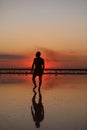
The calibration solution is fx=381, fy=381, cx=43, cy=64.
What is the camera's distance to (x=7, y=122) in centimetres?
399

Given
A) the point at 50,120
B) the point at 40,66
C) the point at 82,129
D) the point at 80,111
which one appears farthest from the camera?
the point at 40,66

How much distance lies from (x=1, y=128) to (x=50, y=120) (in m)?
0.77

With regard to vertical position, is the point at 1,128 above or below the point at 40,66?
below

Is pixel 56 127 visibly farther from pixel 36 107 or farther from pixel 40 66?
pixel 40 66

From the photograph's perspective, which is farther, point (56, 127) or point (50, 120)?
point (50, 120)

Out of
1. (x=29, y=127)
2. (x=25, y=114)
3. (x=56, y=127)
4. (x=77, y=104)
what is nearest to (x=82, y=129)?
(x=56, y=127)

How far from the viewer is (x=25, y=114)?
466cm

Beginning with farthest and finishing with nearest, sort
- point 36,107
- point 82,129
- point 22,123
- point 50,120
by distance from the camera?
point 36,107, point 50,120, point 22,123, point 82,129

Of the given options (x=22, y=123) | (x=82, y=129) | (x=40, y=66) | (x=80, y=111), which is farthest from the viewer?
(x=40, y=66)

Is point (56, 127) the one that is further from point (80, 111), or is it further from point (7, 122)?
point (80, 111)

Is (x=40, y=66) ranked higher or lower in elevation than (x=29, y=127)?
higher

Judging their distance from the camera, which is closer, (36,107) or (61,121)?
(61,121)

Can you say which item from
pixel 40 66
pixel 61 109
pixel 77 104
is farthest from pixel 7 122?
pixel 40 66

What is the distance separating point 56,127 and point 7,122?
1.86 feet
